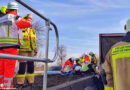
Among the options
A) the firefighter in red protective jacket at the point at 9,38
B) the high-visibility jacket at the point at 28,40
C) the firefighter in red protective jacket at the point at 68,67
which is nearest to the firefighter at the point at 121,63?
the firefighter in red protective jacket at the point at 9,38

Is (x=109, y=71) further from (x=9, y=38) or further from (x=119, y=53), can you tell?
(x=9, y=38)

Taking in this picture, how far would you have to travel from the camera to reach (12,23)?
3918mm

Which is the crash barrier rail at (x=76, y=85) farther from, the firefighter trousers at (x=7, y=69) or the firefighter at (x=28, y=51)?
the firefighter at (x=28, y=51)

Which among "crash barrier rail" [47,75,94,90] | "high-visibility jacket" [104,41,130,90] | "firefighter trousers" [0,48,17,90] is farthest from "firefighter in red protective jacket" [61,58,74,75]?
"high-visibility jacket" [104,41,130,90]

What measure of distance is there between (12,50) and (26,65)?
1348 mm

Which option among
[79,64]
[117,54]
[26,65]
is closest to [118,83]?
[117,54]

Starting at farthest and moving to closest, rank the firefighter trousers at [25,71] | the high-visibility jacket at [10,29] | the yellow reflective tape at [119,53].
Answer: the firefighter trousers at [25,71], the high-visibility jacket at [10,29], the yellow reflective tape at [119,53]

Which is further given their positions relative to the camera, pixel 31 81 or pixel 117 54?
pixel 31 81

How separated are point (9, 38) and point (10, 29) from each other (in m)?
0.16

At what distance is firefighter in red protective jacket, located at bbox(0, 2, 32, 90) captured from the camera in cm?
386

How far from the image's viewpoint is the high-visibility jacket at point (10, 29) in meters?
3.86

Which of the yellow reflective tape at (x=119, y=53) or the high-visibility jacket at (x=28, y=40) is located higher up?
the high-visibility jacket at (x=28, y=40)

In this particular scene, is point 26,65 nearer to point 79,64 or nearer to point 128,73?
point 128,73

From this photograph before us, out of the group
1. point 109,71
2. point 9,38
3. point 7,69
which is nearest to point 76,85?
point 7,69
